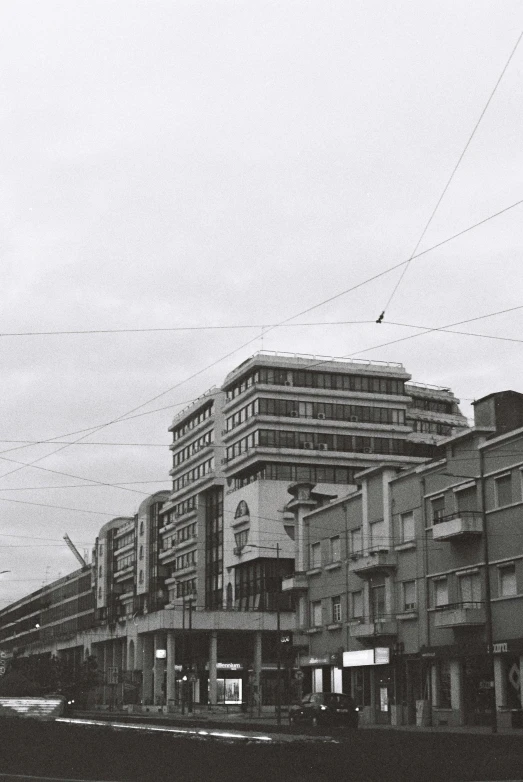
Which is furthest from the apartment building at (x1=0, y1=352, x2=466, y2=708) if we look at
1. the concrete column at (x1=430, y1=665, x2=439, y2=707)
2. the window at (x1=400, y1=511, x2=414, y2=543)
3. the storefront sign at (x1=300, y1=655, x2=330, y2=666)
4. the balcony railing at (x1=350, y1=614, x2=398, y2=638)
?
the concrete column at (x1=430, y1=665, x2=439, y2=707)

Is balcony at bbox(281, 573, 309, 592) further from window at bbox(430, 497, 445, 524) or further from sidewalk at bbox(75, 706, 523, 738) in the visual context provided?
window at bbox(430, 497, 445, 524)

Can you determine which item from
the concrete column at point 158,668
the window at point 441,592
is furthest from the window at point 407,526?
the concrete column at point 158,668

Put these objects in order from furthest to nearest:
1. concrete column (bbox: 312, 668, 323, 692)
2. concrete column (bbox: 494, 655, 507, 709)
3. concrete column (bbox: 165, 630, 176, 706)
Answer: concrete column (bbox: 165, 630, 176, 706), concrete column (bbox: 312, 668, 323, 692), concrete column (bbox: 494, 655, 507, 709)

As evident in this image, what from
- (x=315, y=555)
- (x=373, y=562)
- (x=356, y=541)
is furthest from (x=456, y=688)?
(x=315, y=555)

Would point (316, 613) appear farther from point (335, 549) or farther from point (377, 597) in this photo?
point (377, 597)

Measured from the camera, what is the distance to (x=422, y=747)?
94.4 ft

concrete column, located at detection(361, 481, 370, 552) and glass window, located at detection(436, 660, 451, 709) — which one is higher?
concrete column, located at detection(361, 481, 370, 552)

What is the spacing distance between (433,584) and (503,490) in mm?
8212

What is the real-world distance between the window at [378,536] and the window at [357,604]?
376 centimetres

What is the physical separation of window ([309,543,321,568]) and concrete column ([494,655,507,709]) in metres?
22.3

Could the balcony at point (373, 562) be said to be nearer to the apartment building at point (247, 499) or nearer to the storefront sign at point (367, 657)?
the storefront sign at point (367, 657)

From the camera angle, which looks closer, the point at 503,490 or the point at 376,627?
the point at 503,490

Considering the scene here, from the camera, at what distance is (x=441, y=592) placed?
58.6 m

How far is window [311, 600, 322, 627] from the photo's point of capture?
74.2m
